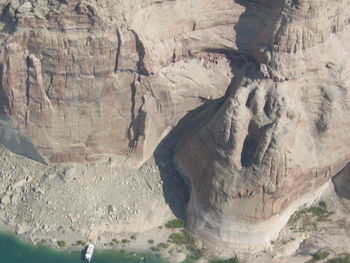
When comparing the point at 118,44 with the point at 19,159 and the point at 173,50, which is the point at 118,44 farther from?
the point at 19,159

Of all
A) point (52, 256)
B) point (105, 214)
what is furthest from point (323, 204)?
point (52, 256)

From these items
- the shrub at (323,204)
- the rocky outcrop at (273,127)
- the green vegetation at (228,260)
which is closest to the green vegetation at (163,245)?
the rocky outcrop at (273,127)

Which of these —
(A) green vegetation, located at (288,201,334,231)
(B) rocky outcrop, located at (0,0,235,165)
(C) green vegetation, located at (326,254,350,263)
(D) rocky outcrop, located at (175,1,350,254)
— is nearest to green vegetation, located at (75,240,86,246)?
(B) rocky outcrop, located at (0,0,235,165)

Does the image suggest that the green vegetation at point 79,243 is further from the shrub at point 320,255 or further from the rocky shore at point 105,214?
the shrub at point 320,255

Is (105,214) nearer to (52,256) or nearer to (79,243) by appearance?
(79,243)

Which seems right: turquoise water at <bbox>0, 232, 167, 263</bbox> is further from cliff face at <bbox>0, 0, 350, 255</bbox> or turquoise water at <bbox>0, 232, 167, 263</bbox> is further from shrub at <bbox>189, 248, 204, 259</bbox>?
cliff face at <bbox>0, 0, 350, 255</bbox>

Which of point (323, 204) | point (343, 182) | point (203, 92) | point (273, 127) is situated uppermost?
point (203, 92)

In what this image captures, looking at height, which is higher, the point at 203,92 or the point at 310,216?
the point at 203,92
